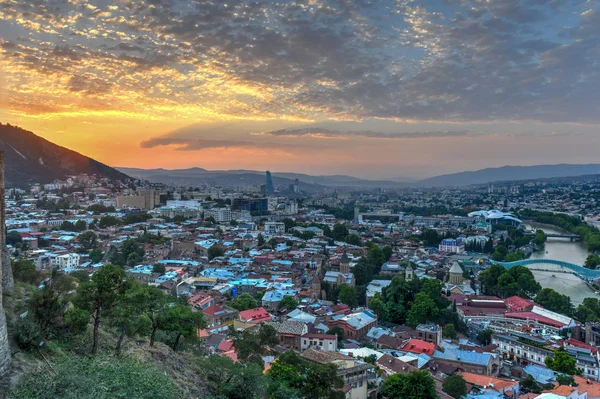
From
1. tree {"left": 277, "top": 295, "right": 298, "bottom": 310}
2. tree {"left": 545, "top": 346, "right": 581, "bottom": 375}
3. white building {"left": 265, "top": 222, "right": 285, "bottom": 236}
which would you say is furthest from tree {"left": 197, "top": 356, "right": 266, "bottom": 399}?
white building {"left": 265, "top": 222, "right": 285, "bottom": 236}

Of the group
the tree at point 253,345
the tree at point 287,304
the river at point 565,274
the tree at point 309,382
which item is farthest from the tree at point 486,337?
the tree at point 309,382

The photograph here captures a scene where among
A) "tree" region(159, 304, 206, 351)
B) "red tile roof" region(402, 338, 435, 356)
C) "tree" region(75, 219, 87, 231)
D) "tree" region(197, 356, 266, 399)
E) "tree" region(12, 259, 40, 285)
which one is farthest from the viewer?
"tree" region(75, 219, 87, 231)

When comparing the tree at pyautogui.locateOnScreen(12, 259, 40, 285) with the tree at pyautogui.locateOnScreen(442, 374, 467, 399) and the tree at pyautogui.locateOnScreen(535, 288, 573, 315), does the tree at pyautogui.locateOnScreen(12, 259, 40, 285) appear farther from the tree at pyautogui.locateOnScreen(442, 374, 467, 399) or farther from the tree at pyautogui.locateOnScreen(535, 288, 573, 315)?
the tree at pyautogui.locateOnScreen(535, 288, 573, 315)

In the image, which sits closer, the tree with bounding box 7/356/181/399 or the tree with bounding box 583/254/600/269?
the tree with bounding box 7/356/181/399

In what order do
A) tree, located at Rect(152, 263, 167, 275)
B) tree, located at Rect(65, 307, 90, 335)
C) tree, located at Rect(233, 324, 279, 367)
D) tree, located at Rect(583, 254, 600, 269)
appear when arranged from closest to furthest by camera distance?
tree, located at Rect(65, 307, 90, 335) → tree, located at Rect(233, 324, 279, 367) → tree, located at Rect(152, 263, 167, 275) → tree, located at Rect(583, 254, 600, 269)

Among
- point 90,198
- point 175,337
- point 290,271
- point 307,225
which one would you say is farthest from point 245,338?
point 90,198

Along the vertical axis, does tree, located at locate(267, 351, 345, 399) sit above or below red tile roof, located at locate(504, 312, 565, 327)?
above

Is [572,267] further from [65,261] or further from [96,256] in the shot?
[65,261]

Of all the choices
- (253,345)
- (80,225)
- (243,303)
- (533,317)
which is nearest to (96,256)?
(80,225)
